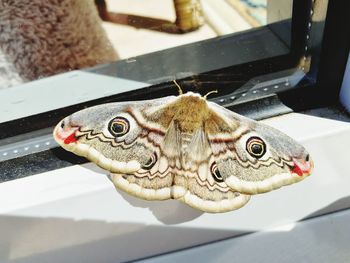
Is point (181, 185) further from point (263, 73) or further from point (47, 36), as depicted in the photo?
point (47, 36)

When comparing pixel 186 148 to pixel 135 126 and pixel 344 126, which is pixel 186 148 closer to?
pixel 135 126

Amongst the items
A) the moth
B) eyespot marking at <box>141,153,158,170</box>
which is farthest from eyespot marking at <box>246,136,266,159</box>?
eyespot marking at <box>141,153,158,170</box>

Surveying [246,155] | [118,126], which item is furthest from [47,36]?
[246,155]

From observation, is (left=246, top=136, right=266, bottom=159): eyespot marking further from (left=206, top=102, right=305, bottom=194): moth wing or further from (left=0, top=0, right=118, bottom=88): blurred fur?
(left=0, top=0, right=118, bottom=88): blurred fur

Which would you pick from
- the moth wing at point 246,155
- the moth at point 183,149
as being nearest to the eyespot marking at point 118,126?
the moth at point 183,149

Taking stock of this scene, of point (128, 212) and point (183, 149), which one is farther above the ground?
point (183, 149)

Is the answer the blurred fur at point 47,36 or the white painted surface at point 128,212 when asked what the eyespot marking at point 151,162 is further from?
the blurred fur at point 47,36
